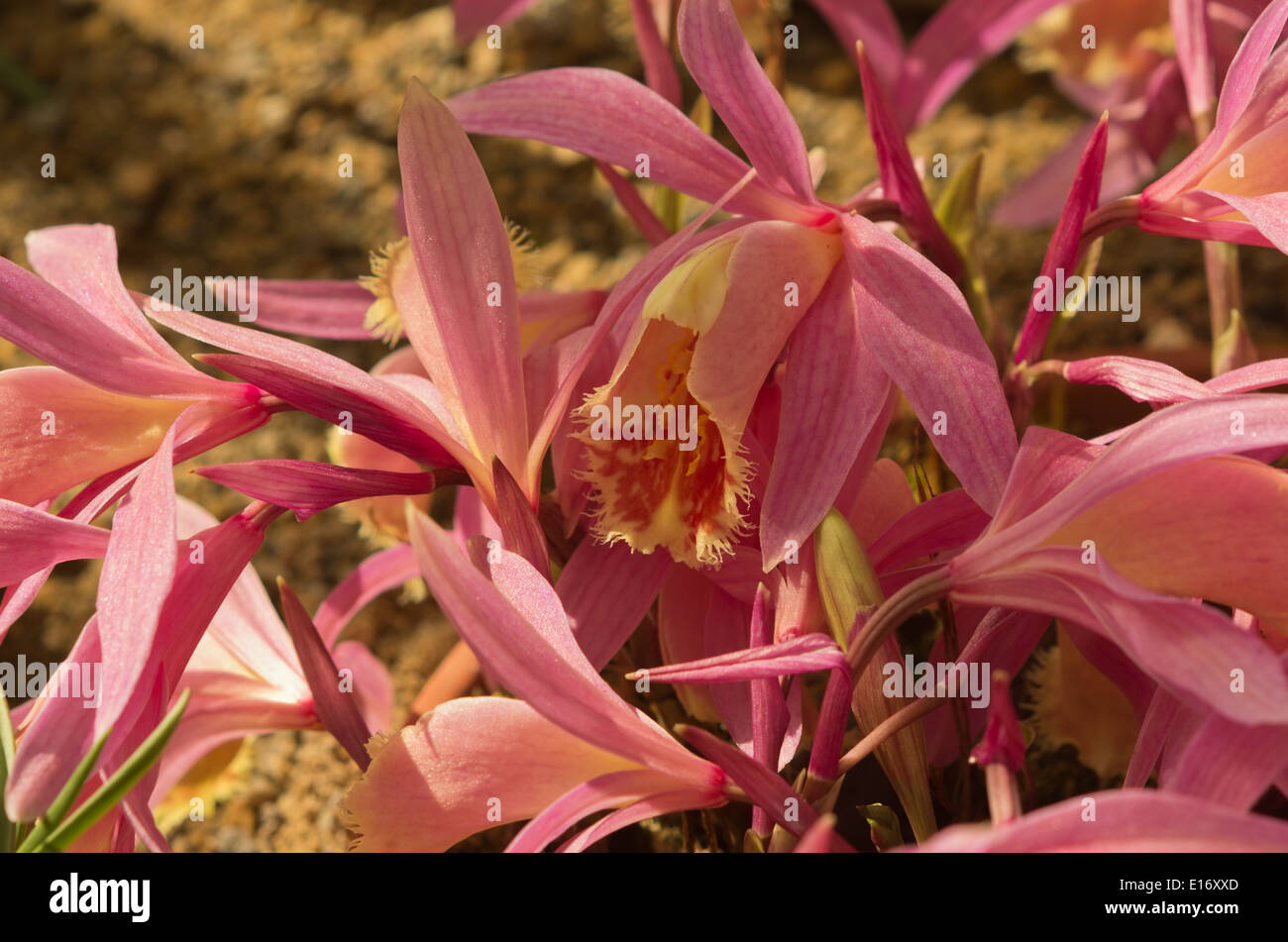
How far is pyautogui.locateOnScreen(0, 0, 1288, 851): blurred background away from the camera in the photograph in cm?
96

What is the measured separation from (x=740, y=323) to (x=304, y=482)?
19 centimetres

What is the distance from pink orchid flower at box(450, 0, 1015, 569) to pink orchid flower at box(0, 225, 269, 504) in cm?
16

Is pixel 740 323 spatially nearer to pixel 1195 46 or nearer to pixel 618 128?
pixel 618 128

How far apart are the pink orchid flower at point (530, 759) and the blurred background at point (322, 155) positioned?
1.48ft

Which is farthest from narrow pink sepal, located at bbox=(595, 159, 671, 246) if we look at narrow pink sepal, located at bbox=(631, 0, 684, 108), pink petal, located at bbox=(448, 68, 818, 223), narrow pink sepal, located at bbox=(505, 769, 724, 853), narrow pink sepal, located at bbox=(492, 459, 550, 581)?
narrow pink sepal, located at bbox=(505, 769, 724, 853)

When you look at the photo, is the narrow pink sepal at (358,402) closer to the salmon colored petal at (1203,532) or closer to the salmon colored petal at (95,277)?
the salmon colored petal at (95,277)

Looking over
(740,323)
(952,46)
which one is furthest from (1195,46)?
(740,323)

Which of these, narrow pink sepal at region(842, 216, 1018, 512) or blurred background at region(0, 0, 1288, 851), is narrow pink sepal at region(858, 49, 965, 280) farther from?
blurred background at region(0, 0, 1288, 851)

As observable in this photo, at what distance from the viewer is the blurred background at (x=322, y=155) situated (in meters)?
0.96

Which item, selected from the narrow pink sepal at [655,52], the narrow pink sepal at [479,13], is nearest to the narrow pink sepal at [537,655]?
the narrow pink sepal at [655,52]

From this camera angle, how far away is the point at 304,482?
0.45 metres

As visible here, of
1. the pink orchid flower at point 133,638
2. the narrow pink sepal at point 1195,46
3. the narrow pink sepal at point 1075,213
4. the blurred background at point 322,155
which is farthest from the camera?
the blurred background at point 322,155
